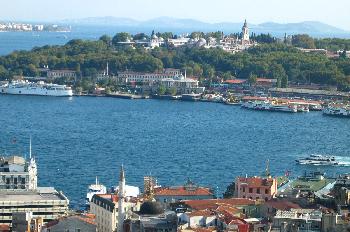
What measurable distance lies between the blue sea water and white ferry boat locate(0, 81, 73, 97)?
2.63m

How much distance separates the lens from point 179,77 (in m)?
66.6

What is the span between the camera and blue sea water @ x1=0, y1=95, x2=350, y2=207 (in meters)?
30.4

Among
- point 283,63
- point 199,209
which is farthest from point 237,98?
point 199,209

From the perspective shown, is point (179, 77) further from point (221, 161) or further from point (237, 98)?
point (221, 161)

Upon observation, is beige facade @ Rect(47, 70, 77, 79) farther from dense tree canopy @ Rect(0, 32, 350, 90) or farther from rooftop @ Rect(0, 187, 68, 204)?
rooftop @ Rect(0, 187, 68, 204)

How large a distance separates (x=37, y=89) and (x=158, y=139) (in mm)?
23667

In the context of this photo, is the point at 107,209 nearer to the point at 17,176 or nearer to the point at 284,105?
the point at 17,176

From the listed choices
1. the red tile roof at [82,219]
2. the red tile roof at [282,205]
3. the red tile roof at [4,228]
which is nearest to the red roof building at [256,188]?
the red tile roof at [282,205]

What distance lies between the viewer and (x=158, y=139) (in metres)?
40.1

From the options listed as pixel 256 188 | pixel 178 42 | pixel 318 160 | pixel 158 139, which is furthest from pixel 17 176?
pixel 178 42

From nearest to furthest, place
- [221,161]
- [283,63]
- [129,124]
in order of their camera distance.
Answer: [221,161]
[129,124]
[283,63]

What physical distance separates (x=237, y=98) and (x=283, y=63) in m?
10.8

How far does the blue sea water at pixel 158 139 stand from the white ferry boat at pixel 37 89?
263cm

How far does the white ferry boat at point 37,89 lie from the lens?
61.8 meters
